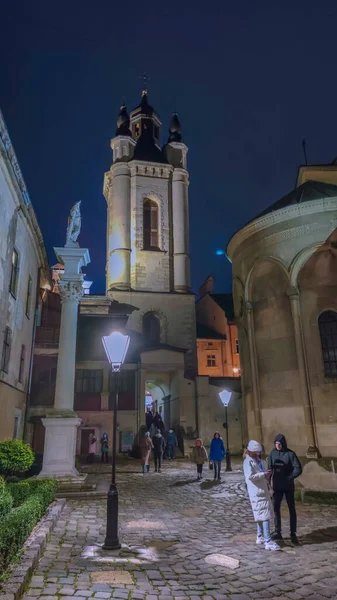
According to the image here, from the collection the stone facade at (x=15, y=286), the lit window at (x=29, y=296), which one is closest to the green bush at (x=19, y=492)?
the stone facade at (x=15, y=286)

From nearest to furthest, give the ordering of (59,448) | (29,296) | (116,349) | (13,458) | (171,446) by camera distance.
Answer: (116,349) → (13,458) → (59,448) → (29,296) → (171,446)

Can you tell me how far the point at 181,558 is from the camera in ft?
20.9

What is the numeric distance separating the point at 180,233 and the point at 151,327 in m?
10.5

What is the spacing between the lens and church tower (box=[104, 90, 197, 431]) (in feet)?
125

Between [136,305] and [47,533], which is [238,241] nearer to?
[47,533]

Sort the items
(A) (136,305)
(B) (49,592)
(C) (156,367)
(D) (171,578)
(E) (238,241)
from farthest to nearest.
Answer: (A) (136,305) < (C) (156,367) < (E) (238,241) < (D) (171,578) < (B) (49,592)

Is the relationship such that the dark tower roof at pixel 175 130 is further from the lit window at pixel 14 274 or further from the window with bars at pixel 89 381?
the lit window at pixel 14 274

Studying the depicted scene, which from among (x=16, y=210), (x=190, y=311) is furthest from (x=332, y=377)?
(x=190, y=311)

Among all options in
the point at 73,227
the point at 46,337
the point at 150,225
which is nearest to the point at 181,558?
the point at 73,227

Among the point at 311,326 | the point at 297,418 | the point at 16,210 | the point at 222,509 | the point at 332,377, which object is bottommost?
the point at 222,509

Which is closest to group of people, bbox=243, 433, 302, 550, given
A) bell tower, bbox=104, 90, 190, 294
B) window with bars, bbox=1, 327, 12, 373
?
window with bars, bbox=1, 327, 12, 373

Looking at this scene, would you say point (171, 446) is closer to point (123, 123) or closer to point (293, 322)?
point (293, 322)

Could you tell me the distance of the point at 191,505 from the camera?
435 inches

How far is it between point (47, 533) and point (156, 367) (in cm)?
2455
